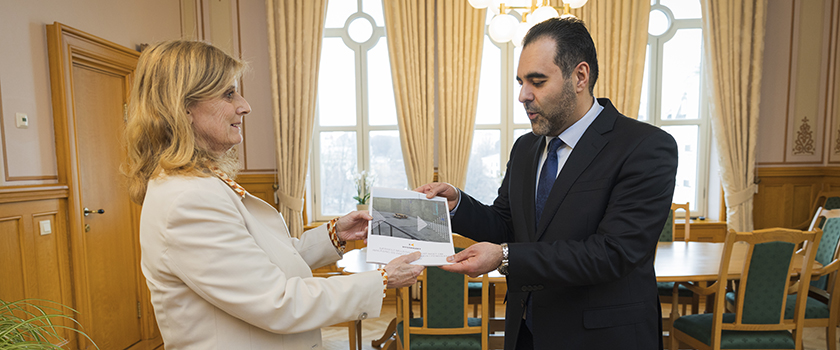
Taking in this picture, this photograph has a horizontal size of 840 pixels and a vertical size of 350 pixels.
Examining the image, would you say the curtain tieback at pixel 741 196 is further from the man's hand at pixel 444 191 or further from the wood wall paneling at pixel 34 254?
the wood wall paneling at pixel 34 254

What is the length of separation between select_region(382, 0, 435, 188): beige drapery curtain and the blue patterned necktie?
3.20 metres

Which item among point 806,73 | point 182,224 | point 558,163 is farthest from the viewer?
point 806,73

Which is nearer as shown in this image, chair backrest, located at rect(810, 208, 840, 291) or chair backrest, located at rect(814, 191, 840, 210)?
chair backrest, located at rect(810, 208, 840, 291)

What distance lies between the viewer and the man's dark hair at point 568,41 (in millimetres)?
1398

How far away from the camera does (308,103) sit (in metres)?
4.74

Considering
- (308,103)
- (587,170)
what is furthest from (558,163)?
(308,103)

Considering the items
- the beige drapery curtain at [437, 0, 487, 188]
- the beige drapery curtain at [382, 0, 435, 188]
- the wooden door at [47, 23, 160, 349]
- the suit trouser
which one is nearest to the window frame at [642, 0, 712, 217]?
the beige drapery curtain at [437, 0, 487, 188]

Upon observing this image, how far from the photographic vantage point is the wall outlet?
2.66m

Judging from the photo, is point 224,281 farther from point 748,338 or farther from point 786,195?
point 786,195

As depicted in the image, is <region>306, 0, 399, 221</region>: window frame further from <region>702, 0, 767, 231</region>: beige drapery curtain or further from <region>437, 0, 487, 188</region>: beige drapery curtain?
<region>702, 0, 767, 231</region>: beige drapery curtain

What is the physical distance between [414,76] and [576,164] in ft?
11.5

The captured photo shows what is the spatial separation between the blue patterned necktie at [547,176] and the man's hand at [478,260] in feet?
0.80

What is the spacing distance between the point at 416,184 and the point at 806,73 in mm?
4225

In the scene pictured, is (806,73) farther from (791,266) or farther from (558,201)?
(558,201)
